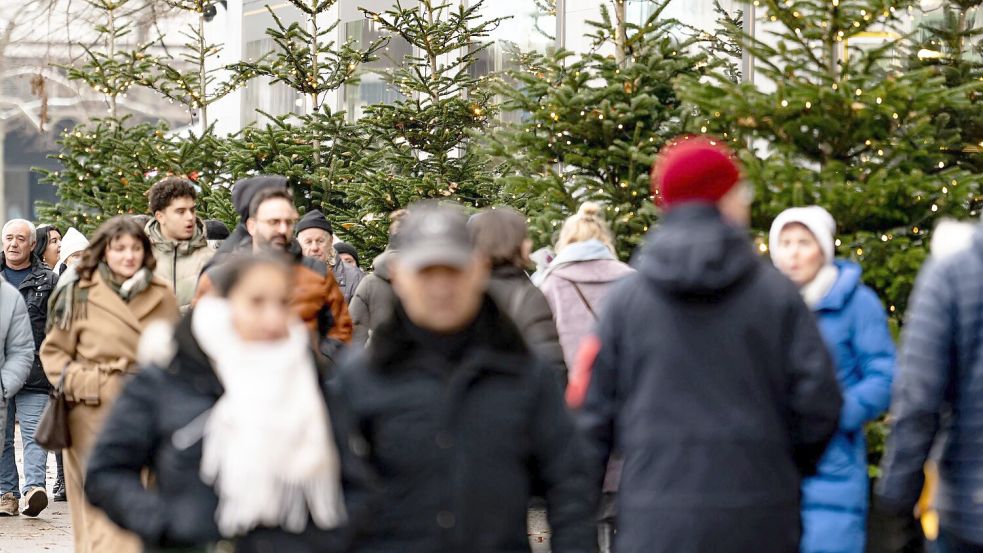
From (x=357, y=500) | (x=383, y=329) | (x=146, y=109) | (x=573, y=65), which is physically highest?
(x=146, y=109)

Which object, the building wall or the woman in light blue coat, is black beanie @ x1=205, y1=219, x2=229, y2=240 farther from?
the woman in light blue coat

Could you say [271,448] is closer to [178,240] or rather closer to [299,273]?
[299,273]

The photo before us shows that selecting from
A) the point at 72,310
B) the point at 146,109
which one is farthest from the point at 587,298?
the point at 146,109

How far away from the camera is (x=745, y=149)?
9727 mm

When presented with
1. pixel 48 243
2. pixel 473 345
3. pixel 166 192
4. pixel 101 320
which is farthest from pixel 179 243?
pixel 48 243

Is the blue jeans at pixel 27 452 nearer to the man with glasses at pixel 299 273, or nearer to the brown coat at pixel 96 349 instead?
the brown coat at pixel 96 349

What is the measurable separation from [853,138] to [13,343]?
561 cm

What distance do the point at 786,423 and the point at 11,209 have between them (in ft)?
216

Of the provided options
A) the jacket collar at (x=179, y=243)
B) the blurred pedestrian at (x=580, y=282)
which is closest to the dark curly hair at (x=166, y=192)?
the jacket collar at (x=179, y=243)

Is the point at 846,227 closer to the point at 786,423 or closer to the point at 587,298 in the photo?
the point at 587,298

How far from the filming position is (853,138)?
936cm

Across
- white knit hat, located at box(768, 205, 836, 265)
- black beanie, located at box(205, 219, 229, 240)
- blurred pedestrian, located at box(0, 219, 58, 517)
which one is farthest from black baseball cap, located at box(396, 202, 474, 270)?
black beanie, located at box(205, 219, 229, 240)

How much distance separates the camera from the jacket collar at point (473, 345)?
407cm

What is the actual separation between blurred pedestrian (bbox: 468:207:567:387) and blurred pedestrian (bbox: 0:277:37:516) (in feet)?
12.3
